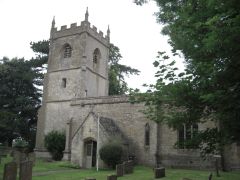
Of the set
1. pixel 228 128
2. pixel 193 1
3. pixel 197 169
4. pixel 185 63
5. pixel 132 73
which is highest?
pixel 132 73

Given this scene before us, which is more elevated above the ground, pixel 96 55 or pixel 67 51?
pixel 67 51

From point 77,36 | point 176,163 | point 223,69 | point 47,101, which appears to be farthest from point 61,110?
point 223,69

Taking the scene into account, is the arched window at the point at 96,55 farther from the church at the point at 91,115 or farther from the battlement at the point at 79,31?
the battlement at the point at 79,31

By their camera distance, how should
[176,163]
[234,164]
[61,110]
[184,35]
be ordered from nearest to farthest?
[184,35] < [234,164] < [176,163] < [61,110]

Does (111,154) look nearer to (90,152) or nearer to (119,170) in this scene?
(90,152)

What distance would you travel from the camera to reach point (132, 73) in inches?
1889

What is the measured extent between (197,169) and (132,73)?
2628 centimetres

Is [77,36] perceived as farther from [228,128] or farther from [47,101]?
[228,128]

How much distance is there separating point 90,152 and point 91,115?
3.06m

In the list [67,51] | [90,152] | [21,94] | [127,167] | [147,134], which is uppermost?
[67,51]

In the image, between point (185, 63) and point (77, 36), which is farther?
point (77, 36)

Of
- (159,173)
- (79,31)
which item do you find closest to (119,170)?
(159,173)

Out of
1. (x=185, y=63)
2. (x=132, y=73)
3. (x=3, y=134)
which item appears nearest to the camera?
(x=185, y=63)

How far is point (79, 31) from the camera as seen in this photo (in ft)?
119
